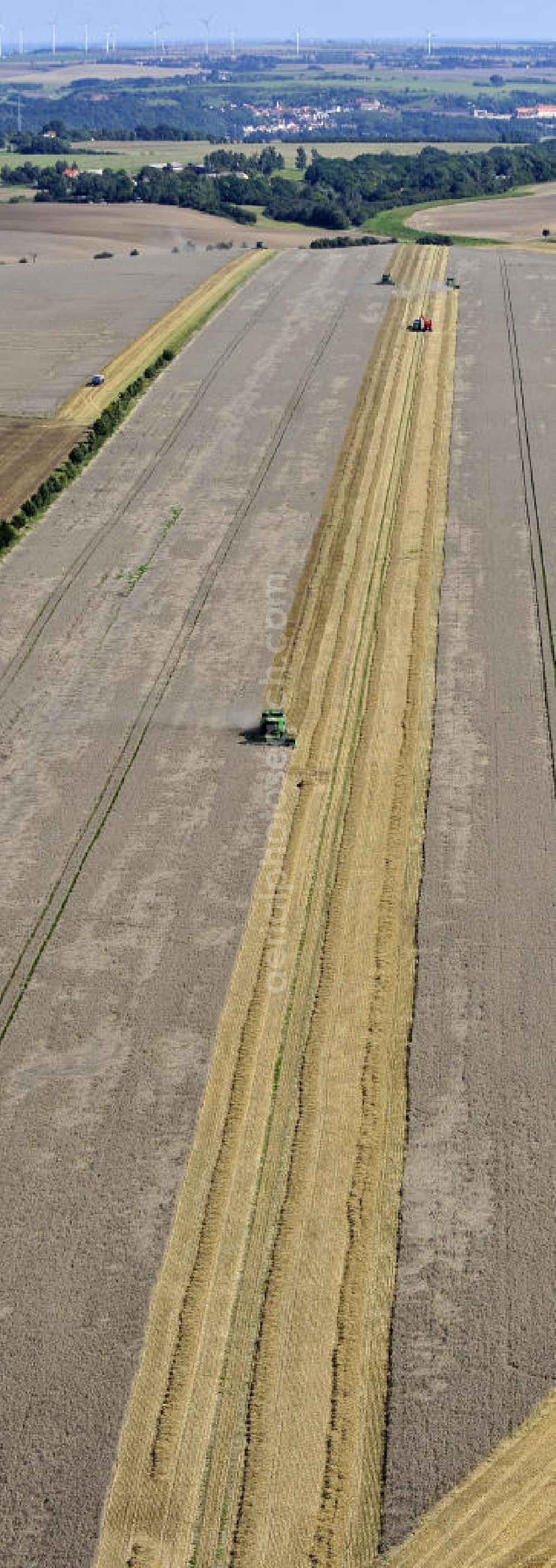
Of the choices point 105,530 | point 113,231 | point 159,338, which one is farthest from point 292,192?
point 105,530

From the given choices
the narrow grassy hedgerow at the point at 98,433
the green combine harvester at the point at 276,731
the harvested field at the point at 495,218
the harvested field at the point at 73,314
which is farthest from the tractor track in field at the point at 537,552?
the harvested field at the point at 495,218

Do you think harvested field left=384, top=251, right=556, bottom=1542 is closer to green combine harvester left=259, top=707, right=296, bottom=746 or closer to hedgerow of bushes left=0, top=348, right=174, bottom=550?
green combine harvester left=259, top=707, right=296, bottom=746

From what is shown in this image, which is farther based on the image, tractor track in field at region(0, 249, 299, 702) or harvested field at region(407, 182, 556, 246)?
harvested field at region(407, 182, 556, 246)

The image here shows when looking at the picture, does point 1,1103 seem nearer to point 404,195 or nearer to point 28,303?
point 28,303

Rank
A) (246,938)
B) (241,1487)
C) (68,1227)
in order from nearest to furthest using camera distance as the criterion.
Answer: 1. (241,1487)
2. (68,1227)
3. (246,938)

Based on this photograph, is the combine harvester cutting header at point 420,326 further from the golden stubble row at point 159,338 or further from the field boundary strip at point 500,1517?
the field boundary strip at point 500,1517

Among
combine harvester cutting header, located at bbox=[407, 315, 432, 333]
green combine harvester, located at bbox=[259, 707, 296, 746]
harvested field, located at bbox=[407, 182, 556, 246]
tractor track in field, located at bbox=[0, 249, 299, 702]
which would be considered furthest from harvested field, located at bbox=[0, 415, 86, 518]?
harvested field, located at bbox=[407, 182, 556, 246]

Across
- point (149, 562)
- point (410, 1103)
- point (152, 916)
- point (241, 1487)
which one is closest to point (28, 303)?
point (149, 562)
